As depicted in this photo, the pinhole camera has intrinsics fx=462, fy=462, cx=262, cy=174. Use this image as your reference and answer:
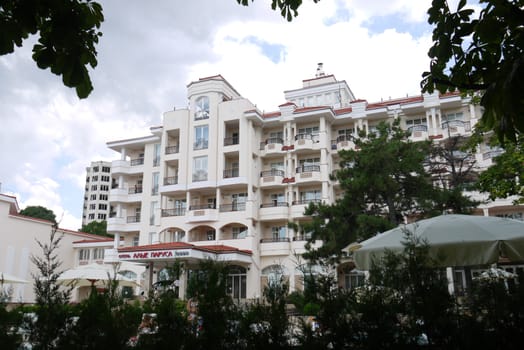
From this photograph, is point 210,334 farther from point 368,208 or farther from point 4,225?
point 4,225

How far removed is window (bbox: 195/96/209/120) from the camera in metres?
37.1

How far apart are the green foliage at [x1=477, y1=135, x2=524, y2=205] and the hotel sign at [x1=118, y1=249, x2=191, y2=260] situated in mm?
20387

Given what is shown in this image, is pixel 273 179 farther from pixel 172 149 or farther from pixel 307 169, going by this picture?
pixel 172 149

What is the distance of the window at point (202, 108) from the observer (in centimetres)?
3709

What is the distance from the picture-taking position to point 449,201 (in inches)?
679

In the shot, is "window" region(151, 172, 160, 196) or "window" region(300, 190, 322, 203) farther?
"window" region(151, 172, 160, 196)

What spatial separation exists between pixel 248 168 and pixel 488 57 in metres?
30.3

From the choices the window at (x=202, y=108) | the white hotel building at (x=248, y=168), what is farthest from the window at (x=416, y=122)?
the window at (x=202, y=108)

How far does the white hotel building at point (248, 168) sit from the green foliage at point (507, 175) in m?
20.0

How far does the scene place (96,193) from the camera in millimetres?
98938

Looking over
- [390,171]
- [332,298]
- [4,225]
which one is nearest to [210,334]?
[332,298]

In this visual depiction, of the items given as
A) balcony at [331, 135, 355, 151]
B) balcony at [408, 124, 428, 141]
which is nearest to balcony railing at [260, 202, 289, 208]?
balcony at [331, 135, 355, 151]

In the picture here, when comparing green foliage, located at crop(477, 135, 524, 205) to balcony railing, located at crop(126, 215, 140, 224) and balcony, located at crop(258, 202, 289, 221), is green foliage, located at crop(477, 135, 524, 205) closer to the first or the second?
balcony, located at crop(258, 202, 289, 221)

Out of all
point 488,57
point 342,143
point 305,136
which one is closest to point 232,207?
point 305,136
